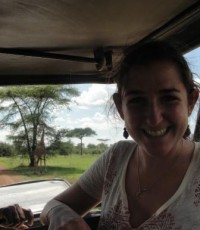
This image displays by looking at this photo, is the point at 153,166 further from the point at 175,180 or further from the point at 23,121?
the point at 23,121

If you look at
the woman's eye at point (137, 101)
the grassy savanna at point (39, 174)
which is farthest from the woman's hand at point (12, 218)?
the grassy savanna at point (39, 174)

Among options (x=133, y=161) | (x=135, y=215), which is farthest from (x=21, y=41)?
(x=135, y=215)

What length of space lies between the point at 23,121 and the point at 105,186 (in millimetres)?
1413

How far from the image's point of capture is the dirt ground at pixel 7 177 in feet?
8.86

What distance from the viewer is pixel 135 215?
1207mm

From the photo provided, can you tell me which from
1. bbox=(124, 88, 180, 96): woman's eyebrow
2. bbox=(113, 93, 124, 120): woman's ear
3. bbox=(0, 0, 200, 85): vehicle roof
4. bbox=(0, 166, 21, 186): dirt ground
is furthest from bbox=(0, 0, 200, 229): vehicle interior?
bbox=(0, 166, 21, 186): dirt ground

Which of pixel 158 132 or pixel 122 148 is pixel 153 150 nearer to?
pixel 158 132

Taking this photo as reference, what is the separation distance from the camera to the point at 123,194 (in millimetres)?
1277

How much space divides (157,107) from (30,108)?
1502 mm

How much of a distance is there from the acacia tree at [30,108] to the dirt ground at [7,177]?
145 mm

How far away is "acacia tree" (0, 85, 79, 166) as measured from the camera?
2428mm

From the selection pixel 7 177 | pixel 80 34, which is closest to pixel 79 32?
pixel 80 34

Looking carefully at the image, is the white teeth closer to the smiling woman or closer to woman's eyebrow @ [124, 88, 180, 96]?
the smiling woman

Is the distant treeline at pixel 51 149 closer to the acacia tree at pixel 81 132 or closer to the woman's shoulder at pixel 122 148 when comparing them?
the acacia tree at pixel 81 132
